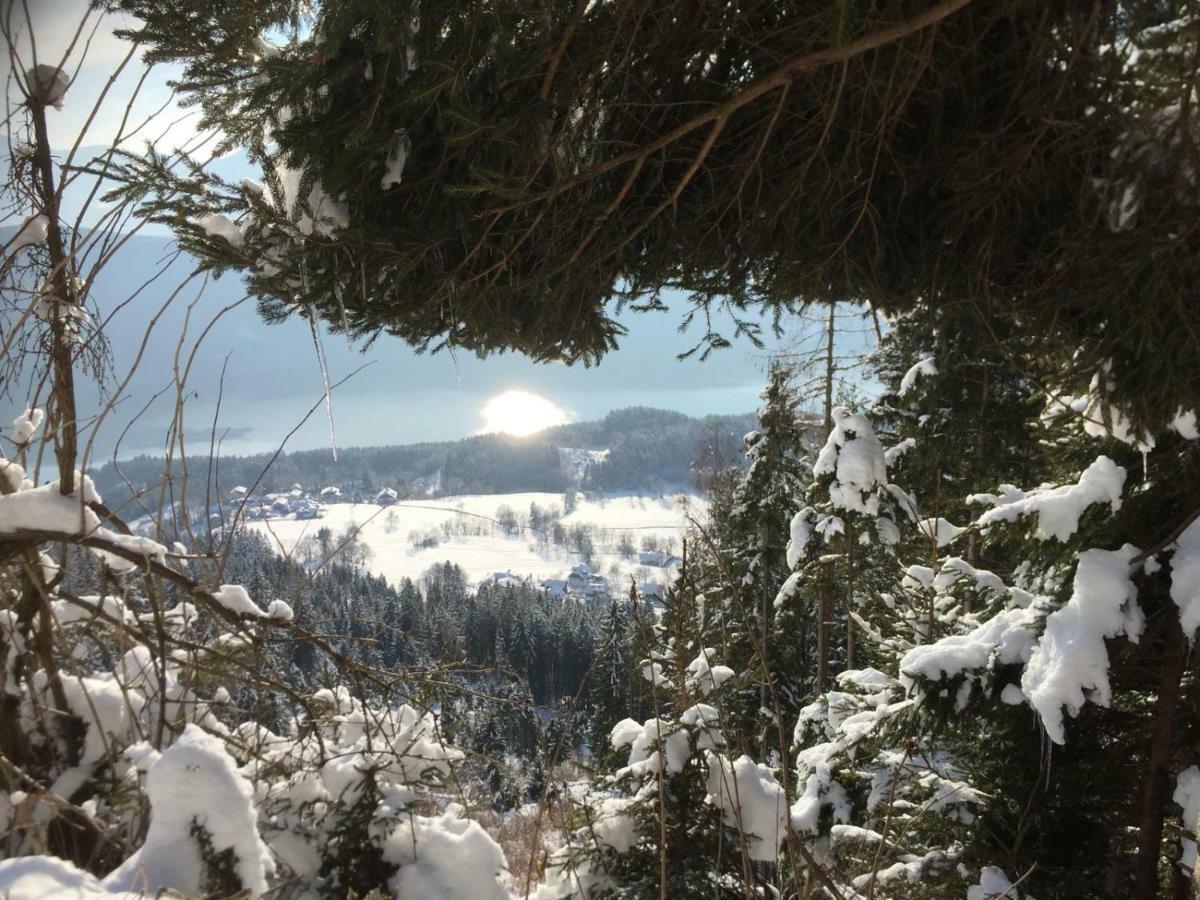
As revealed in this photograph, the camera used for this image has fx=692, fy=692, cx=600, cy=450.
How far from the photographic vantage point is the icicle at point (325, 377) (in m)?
2.00

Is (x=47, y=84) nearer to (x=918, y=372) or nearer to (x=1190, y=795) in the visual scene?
(x=1190, y=795)

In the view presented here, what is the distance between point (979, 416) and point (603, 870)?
7429 millimetres

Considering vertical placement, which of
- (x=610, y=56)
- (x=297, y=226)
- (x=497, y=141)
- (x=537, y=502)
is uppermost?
(x=610, y=56)

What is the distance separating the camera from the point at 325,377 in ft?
7.00

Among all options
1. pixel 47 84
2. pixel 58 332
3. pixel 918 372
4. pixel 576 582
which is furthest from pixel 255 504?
pixel 576 582

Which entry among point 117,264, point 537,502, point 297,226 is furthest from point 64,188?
point 537,502

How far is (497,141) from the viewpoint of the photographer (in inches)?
81.2

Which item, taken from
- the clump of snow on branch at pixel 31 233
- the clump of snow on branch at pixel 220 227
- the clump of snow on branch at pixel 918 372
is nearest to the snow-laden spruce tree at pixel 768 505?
the clump of snow on branch at pixel 918 372

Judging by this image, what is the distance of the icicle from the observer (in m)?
2.00

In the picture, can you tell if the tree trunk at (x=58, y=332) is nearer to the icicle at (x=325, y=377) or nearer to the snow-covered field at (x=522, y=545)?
the icicle at (x=325, y=377)

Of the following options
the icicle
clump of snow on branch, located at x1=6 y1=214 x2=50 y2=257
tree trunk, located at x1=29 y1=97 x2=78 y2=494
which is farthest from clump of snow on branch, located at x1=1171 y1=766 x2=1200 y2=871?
clump of snow on branch, located at x1=6 y1=214 x2=50 y2=257

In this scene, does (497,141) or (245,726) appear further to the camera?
(245,726)

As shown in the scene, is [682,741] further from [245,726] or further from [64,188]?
[64,188]

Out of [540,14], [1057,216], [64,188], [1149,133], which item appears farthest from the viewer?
[1057,216]
